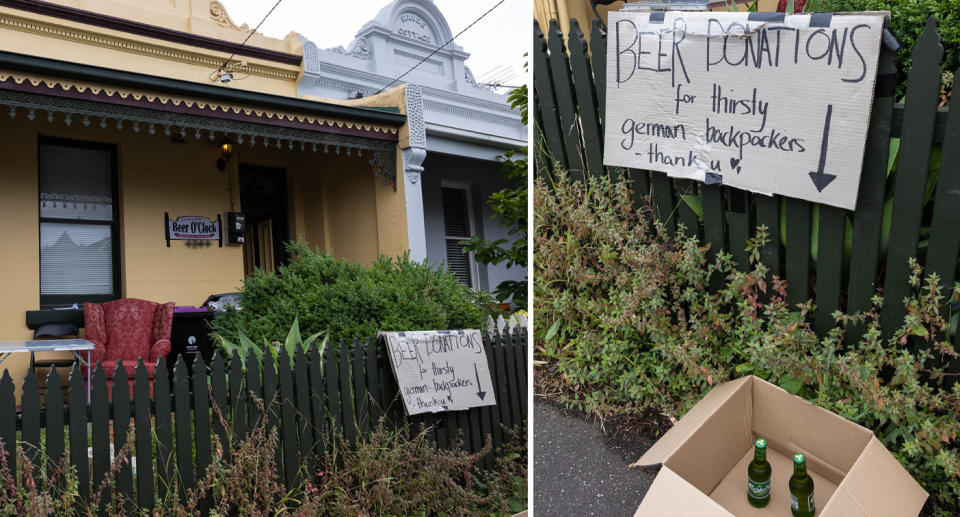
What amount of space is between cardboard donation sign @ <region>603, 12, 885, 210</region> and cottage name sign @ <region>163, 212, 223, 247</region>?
749 cm

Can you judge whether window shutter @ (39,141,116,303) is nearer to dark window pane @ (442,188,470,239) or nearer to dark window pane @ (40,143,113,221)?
dark window pane @ (40,143,113,221)

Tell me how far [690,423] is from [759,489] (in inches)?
13.5

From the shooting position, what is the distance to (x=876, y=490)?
2201 millimetres

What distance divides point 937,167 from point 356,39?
392 inches

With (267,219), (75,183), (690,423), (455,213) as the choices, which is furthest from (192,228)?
(690,423)

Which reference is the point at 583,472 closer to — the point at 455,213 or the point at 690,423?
the point at 690,423

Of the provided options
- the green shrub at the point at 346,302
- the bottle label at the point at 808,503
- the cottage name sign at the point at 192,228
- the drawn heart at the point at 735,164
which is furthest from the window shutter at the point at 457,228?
the bottle label at the point at 808,503

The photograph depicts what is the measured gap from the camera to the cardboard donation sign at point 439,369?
4.15 metres

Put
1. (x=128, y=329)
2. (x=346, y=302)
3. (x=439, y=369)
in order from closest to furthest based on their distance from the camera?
1. (x=439, y=369)
2. (x=346, y=302)
3. (x=128, y=329)

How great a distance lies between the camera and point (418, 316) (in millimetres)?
5004

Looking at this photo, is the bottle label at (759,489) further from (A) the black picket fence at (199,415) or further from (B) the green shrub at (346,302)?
(B) the green shrub at (346,302)

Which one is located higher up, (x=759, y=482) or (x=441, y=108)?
(x=441, y=108)

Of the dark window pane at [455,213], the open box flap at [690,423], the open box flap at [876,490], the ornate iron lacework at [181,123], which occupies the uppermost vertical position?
the ornate iron lacework at [181,123]

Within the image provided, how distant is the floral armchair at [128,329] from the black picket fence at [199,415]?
3.95 m
